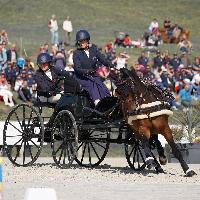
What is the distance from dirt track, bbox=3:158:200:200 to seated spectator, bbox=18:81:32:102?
12520 mm

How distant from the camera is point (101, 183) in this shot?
14.3 meters

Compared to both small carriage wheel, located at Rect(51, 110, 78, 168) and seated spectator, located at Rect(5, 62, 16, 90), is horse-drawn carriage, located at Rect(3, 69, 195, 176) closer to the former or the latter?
small carriage wheel, located at Rect(51, 110, 78, 168)

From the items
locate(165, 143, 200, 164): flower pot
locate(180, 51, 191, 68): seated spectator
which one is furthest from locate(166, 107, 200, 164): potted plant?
locate(180, 51, 191, 68): seated spectator

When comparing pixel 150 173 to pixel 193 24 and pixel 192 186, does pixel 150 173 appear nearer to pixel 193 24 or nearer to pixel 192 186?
pixel 192 186

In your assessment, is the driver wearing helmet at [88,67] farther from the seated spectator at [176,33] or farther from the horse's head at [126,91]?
the seated spectator at [176,33]

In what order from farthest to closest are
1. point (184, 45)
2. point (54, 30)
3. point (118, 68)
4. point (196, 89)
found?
1. point (184, 45)
2. point (54, 30)
3. point (196, 89)
4. point (118, 68)

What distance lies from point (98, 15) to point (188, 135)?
32322 millimetres

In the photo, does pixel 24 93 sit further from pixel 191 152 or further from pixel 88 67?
pixel 88 67

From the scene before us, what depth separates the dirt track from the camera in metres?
12.5

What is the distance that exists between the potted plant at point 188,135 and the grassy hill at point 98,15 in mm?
23240

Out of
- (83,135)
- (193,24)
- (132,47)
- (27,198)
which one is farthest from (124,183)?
(193,24)

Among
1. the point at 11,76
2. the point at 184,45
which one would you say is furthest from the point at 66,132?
the point at 184,45

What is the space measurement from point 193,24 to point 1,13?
464 inches

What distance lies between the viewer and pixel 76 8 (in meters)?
54.6
